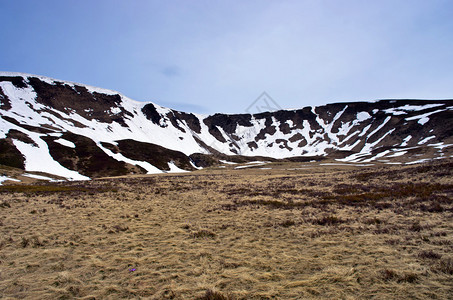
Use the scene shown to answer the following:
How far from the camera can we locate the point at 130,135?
14762cm

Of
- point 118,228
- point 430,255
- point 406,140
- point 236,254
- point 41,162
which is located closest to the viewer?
point 430,255

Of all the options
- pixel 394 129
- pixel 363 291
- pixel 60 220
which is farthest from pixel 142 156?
pixel 394 129

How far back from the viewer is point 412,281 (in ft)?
20.8

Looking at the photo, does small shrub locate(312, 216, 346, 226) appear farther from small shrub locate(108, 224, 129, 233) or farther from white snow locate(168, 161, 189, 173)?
white snow locate(168, 161, 189, 173)

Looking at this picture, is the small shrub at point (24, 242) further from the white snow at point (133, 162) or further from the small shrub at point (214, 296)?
the white snow at point (133, 162)

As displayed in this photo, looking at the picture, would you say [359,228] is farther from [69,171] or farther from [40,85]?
[40,85]

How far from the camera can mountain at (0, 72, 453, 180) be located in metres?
80.4

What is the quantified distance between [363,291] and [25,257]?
12.6 m

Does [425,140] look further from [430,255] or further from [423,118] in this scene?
[430,255]

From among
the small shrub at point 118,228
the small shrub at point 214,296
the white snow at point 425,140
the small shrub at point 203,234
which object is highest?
the white snow at point 425,140

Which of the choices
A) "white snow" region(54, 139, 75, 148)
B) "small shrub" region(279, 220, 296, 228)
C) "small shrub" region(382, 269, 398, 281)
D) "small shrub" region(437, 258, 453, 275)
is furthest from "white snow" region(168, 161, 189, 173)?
"small shrub" region(437, 258, 453, 275)

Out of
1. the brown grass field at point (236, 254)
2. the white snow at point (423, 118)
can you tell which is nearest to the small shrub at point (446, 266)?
the brown grass field at point (236, 254)

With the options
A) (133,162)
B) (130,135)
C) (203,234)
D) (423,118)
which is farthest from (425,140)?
(130,135)

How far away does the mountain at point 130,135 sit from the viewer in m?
80.4
